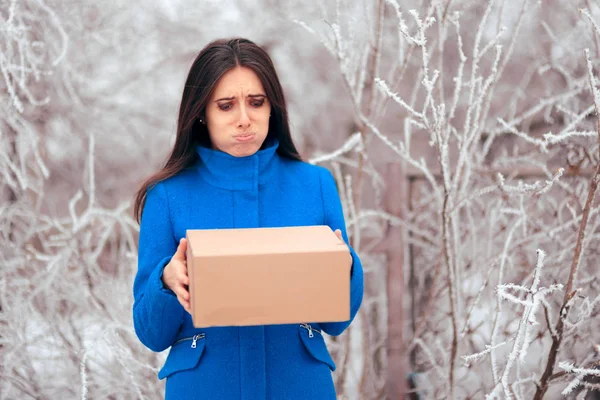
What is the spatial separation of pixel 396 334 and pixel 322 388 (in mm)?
1879

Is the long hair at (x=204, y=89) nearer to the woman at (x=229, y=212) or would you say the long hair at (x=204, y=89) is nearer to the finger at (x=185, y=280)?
the woman at (x=229, y=212)

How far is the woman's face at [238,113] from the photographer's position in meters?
1.93

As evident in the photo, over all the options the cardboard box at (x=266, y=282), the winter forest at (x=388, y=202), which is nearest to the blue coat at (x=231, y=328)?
the cardboard box at (x=266, y=282)

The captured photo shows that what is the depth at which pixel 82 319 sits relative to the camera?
12.3ft

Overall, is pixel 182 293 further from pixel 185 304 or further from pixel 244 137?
pixel 244 137

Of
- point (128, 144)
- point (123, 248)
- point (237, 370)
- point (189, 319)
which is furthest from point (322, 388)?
point (128, 144)

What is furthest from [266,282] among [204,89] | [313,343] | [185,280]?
[204,89]

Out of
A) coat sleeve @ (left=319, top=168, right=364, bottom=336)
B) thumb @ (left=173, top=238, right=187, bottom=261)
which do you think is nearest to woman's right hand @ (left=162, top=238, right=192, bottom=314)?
thumb @ (left=173, top=238, right=187, bottom=261)

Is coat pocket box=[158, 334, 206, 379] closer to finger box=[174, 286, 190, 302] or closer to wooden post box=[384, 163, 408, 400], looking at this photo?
finger box=[174, 286, 190, 302]

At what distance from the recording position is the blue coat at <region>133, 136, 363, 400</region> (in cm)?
185

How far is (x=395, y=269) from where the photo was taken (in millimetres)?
3793

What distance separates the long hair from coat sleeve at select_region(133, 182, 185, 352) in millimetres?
90

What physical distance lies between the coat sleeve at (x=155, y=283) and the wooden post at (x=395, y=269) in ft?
6.51

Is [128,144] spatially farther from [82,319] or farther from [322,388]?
[322,388]
